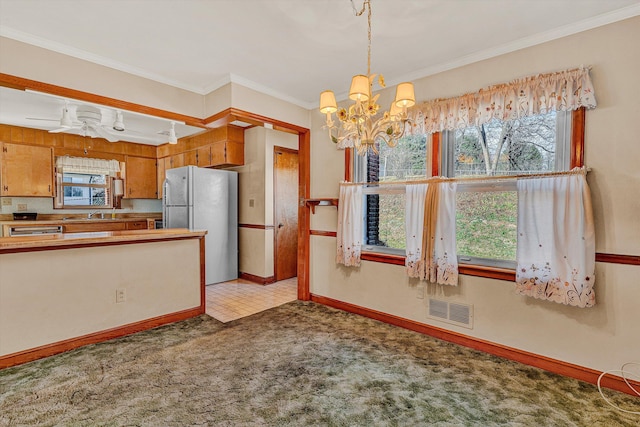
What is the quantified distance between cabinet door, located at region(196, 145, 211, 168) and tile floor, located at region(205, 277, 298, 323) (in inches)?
79.8

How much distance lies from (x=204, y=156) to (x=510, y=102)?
14.7 feet

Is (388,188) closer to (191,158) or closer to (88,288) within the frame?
(88,288)

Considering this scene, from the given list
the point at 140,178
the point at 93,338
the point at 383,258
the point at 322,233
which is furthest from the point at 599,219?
the point at 140,178

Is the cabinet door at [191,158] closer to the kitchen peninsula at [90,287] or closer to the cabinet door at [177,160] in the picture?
the cabinet door at [177,160]

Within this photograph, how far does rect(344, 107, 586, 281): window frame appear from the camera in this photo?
220cm

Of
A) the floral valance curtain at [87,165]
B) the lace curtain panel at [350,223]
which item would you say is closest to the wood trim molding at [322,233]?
the lace curtain panel at [350,223]

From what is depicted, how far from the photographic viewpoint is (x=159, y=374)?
227 centimetres

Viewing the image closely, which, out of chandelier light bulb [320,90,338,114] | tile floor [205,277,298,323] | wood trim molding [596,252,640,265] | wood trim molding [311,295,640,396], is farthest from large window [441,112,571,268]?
tile floor [205,277,298,323]

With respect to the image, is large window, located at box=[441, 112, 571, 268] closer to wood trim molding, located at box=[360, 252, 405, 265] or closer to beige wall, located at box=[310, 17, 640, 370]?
beige wall, located at box=[310, 17, 640, 370]

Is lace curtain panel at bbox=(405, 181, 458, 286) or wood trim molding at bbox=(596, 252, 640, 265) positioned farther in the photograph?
lace curtain panel at bbox=(405, 181, 458, 286)

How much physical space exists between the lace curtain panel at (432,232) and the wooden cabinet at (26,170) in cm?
581

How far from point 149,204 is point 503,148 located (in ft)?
21.8

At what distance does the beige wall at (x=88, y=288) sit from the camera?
94.4 inches

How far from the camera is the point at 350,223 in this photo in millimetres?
3445
